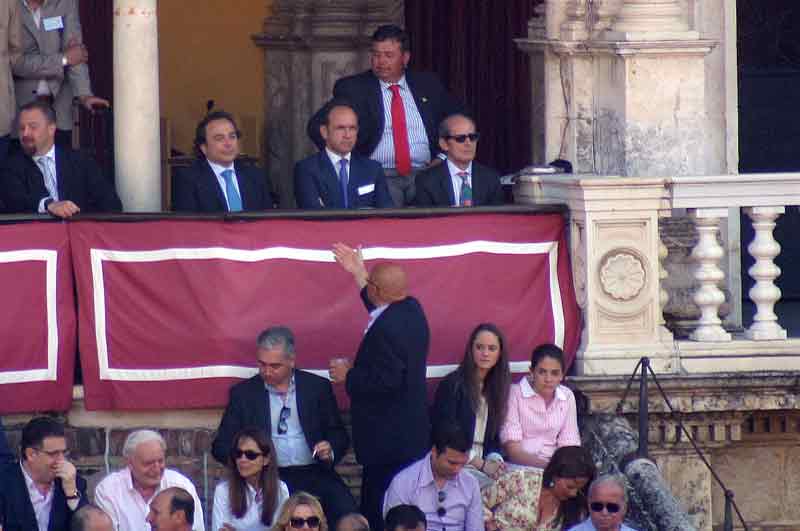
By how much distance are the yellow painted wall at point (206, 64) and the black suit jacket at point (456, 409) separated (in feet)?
19.7

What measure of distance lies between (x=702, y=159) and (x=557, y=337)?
5.24 ft

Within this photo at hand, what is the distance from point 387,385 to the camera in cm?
1373

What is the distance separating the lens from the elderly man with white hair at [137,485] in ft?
43.5

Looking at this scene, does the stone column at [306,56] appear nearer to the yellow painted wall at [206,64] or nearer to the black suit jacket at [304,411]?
the yellow painted wall at [206,64]

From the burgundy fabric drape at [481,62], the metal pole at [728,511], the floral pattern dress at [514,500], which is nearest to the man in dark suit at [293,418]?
the floral pattern dress at [514,500]

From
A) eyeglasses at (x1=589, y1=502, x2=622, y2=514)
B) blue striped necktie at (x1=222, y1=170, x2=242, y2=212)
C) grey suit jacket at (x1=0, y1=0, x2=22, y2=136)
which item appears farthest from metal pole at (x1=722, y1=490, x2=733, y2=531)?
grey suit jacket at (x1=0, y1=0, x2=22, y2=136)

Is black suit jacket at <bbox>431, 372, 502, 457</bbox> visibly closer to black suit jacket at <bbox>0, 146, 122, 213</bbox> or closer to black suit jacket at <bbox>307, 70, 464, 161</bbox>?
black suit jacket at <bbox>307, 70, 464, 161</bbox>

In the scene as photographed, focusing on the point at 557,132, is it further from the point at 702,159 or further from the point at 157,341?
the point at 157,341

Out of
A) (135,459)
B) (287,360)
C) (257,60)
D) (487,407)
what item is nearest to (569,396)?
(487,407)

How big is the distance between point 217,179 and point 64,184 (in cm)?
85

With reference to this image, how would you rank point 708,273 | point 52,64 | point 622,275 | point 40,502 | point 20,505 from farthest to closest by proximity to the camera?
point 52,64, point 708,273, point 622,275, point 40,502, point 20,505

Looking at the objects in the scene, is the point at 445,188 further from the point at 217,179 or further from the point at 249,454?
the point at 249,454

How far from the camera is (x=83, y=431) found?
14438mm


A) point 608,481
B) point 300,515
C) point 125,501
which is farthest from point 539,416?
point 125,501
